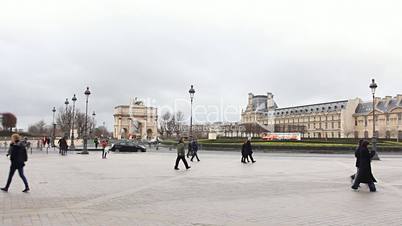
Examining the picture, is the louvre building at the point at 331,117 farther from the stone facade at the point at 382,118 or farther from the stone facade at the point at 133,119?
the stone facade at the point at 133,119

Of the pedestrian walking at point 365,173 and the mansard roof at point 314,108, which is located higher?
the mansard roof at point 314,108

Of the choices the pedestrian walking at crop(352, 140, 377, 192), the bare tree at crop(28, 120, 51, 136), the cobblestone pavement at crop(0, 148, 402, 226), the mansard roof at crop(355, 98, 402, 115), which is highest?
the mansard roof at crop(355, 98, 402, 115)

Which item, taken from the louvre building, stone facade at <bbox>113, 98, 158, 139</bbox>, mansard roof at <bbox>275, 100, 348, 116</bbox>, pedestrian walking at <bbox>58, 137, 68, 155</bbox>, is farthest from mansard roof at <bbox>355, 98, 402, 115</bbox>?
pedestrian walking at <bbox>58, 137, 68, 155</bbox>

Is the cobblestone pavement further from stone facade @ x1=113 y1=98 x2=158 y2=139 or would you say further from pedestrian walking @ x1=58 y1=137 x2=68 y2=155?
stone facade @ x1=113 y1=98 x2=158 y2=139

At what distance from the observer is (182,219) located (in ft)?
27.8

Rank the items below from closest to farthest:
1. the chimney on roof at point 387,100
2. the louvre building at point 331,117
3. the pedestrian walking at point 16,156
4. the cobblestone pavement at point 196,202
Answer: the cobblestone pavement at point 196,202
the pedestrian walking at point 16,156
the louvre building at point 331,117
the chimney on roof at point 387,100

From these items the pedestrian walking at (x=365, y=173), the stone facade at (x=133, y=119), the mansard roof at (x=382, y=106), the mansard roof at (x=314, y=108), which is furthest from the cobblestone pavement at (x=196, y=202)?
the mansard roof at (x=314, y=108)

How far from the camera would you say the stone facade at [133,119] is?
105125mm

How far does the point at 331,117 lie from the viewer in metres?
139

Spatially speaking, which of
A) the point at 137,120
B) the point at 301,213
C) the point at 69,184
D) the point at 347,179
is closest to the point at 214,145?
the point at 347,179

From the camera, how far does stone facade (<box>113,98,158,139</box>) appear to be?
105 metres

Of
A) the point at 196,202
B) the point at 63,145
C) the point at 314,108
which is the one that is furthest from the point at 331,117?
the point at 196,202

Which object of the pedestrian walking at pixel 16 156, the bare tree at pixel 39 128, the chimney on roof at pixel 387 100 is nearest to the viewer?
the pedestrian walking at pixel 16 156

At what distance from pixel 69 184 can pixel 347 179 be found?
35.3ft
